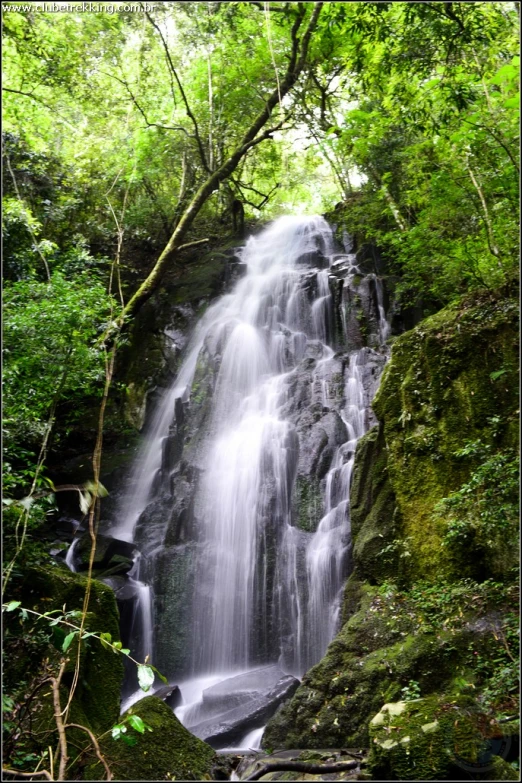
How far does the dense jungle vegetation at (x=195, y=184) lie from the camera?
17.6 feet

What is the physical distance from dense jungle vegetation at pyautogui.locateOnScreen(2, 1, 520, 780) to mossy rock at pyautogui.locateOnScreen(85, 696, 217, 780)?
14.6 inches

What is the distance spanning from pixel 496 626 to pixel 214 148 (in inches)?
486

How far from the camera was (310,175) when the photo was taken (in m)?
20.8

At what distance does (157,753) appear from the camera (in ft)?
16.5

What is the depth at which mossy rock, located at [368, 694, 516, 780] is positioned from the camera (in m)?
3.71

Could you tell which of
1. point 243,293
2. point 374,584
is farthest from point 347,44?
point 374,584

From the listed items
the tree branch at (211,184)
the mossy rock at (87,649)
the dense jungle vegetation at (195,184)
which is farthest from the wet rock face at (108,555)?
the tree branch at (211,184)

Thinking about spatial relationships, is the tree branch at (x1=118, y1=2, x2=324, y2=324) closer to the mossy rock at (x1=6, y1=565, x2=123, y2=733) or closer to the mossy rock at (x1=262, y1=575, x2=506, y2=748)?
the mossy rock at (x1=6, y1=565, x2=123, y2=733)

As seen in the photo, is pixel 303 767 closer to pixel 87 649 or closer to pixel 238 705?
pixel 87 649

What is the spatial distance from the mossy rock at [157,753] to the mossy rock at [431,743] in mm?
1915

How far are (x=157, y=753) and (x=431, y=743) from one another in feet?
8.35

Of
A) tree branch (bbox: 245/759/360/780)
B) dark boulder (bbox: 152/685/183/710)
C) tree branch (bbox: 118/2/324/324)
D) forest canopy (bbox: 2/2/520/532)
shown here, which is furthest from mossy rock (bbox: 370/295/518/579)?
tree branch (bbox: 118/2/324/324)

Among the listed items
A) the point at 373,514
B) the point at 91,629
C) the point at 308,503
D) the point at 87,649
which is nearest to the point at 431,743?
the point at 87,649

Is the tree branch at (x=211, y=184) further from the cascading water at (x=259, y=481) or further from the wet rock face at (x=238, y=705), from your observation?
the wet rock face at (x=238, y=705)
